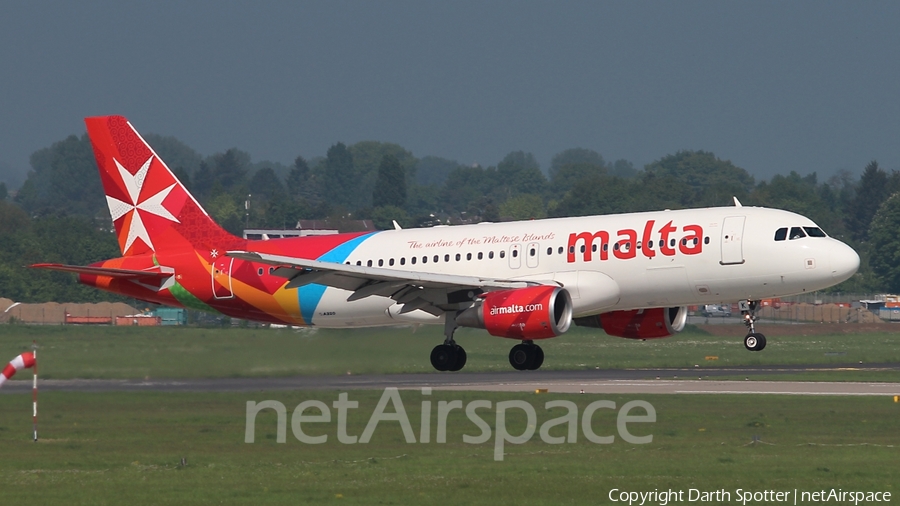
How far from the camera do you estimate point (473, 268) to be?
42.6 metres

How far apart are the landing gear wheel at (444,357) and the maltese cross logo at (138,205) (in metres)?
10.5

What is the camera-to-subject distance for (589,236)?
40.8 metres

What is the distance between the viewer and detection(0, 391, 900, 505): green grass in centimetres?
2925

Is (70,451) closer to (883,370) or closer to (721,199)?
(883,370)

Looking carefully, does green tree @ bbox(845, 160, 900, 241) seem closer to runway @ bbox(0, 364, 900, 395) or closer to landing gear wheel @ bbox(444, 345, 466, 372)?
runway @ bbox(0, 364, 900, 395)

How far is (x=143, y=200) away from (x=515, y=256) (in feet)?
44.8

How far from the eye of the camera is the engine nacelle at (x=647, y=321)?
1706 inches

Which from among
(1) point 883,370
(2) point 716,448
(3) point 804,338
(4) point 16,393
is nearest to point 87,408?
(4) point 16,393

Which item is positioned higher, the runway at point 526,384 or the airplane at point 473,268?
the airplane at point 473,268

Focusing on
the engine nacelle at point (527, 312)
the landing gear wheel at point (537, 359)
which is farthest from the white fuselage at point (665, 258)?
the landing gear wheel at point (537, 359)

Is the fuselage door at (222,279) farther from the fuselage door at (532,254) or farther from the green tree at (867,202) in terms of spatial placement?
the green tree at (867,202)

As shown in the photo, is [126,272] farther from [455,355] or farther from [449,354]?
[455,355]

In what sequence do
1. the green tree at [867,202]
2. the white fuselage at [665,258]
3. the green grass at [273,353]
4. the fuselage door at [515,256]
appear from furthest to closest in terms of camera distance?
the green tree at [867,202], the green grass at [273,353], the fuselage door at [515,256], the white fuselage at [665,258]
